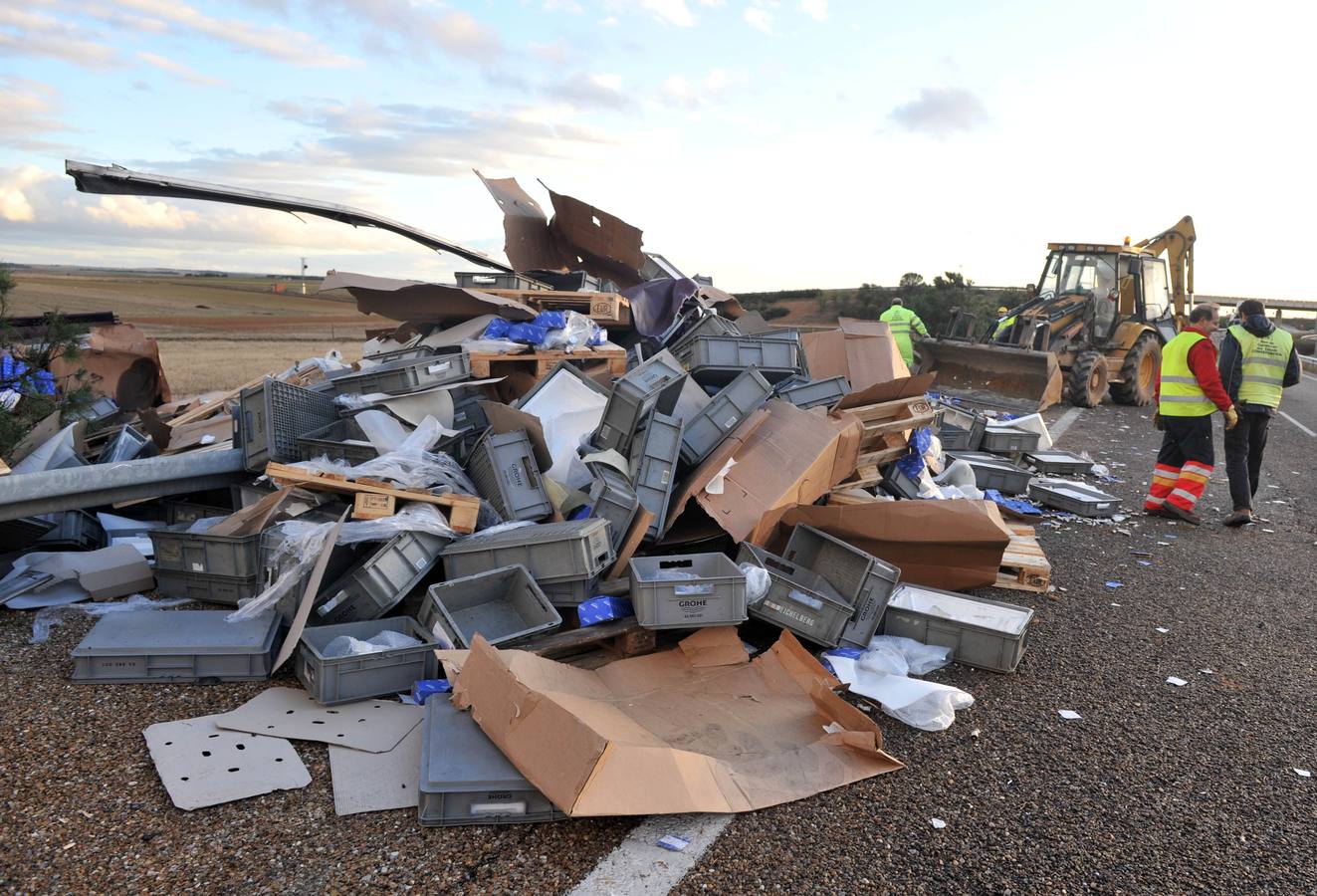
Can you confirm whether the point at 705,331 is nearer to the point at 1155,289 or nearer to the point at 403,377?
the point at 403,377

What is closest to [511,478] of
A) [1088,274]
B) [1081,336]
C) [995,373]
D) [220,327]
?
[995,373]

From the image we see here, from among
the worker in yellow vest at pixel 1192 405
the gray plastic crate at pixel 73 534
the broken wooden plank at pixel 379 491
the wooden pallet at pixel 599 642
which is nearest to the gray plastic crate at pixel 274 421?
the broken wooden plank at pixel 379 491

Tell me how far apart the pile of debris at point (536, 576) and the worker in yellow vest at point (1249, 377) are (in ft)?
9.14

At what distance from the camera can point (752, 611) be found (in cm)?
425

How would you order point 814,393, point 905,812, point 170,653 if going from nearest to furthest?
point 905,812, point 170,653, point 814,393

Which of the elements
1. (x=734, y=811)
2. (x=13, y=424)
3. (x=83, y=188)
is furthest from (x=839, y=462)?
(x=83, y=188)

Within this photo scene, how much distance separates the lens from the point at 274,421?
5.13 metres

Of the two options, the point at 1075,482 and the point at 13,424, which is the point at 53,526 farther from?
the point at 1075,482

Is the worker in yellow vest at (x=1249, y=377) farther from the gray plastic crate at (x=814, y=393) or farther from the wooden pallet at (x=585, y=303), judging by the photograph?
the wooden pallet at (x=585, y=303)

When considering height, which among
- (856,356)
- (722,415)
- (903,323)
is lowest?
(722,415)

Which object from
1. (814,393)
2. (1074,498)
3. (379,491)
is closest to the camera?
(379,491)

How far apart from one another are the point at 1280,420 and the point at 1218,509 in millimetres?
9608

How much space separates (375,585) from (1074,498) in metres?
6.15

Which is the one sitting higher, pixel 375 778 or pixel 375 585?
pixel 375 585
